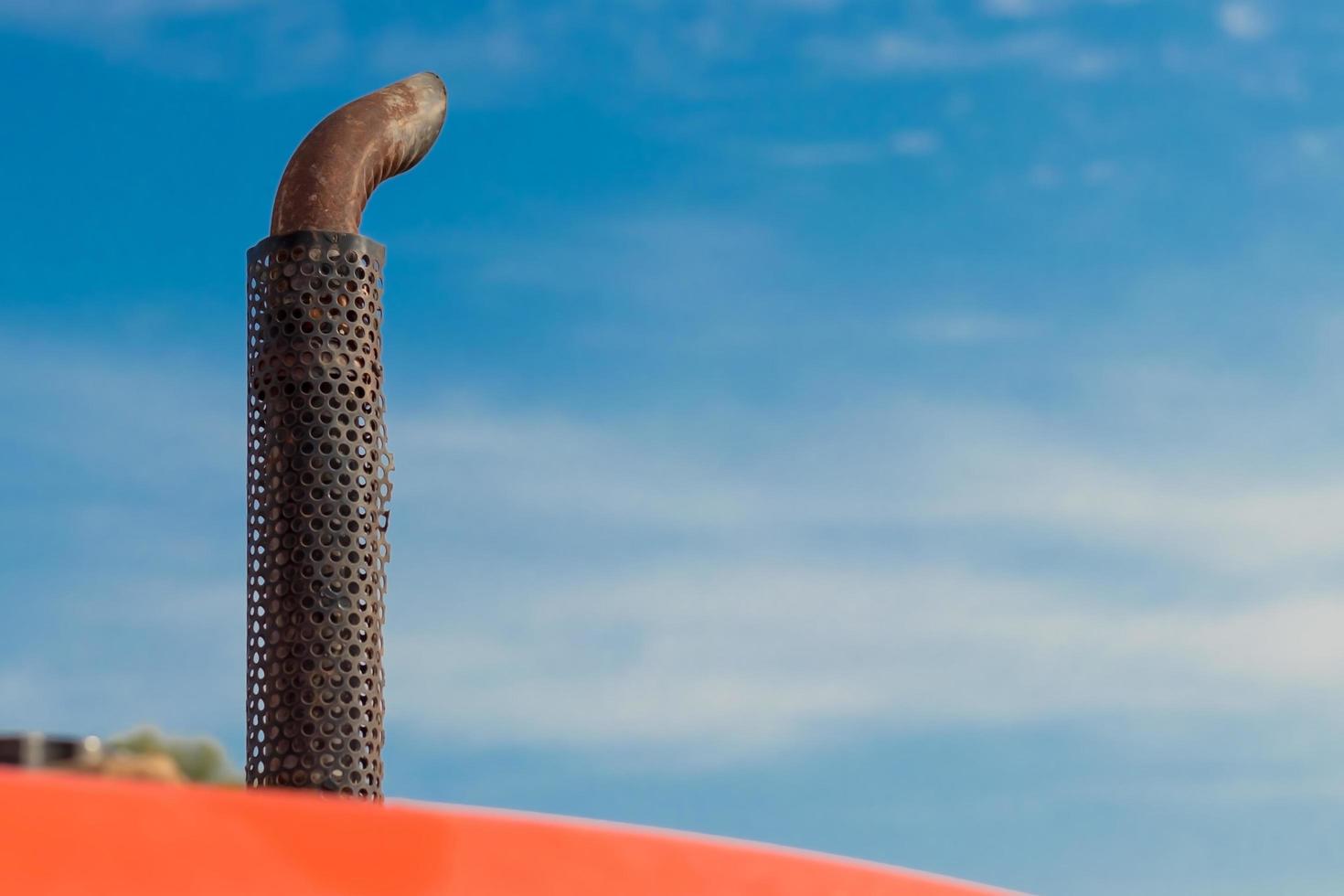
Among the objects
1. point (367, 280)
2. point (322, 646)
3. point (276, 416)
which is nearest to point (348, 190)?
point (367, 280)

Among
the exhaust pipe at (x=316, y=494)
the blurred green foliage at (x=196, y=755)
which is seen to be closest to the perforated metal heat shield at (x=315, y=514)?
the exhaust pipe at (x=316, y=494)

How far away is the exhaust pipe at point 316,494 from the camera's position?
14.7 metres

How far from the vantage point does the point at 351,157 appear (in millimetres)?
16156

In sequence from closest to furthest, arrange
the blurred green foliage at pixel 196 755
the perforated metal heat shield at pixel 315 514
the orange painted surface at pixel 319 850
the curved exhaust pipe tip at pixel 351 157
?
the orange painted surface at pixel 319 850 < the blurred green foliage at pixel 196 755 < the perforated metal heat shield at pixel 315 514 < the curved exhaust pipe tip at pixel 351 157

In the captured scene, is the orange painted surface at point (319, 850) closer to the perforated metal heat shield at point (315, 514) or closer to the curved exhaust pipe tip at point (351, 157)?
the perforated metal heat shield at point (315, 514)

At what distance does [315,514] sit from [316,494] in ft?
0.55

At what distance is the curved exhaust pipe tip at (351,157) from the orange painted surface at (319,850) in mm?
8693

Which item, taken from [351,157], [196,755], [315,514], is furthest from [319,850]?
[351,157]

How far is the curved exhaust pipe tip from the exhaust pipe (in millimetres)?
27

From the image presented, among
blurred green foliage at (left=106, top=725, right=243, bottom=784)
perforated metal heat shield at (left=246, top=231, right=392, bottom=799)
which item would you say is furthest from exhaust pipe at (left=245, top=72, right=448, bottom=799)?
blurred green foliage at (left=106, top=725, right=243, bottom=784)

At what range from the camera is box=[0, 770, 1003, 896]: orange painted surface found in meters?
6.47

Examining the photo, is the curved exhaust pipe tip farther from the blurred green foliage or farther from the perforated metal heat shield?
the blurred green foliage

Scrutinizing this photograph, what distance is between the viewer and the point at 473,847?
7.60 metres

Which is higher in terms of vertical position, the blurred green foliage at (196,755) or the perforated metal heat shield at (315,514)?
the perforated metal heat shield at (315,514)
